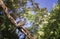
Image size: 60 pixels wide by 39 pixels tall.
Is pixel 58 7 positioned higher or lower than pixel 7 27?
higher

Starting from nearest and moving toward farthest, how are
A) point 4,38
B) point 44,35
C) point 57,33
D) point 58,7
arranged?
point 57,33, point 44,35, point 58,7, point 4,38

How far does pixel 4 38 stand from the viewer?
1516cm

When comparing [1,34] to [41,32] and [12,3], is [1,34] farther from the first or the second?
[41,32]

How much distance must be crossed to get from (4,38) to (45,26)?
36.3ft

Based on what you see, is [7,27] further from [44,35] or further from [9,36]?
[44,35]

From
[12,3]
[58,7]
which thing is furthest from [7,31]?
[58,7]

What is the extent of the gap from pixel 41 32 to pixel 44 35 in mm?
123

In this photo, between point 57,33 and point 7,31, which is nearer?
point 57,33

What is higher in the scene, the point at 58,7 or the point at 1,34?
the point at 58,7

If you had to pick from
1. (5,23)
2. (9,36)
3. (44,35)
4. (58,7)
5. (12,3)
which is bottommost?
(9,36)

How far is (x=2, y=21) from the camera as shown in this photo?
1551 cm

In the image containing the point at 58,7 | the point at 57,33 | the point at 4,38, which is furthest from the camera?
the point at 4,38

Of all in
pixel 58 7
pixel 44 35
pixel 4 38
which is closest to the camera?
pixel 44 35

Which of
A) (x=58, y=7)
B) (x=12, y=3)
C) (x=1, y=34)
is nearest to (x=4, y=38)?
(x=1, y=34)
